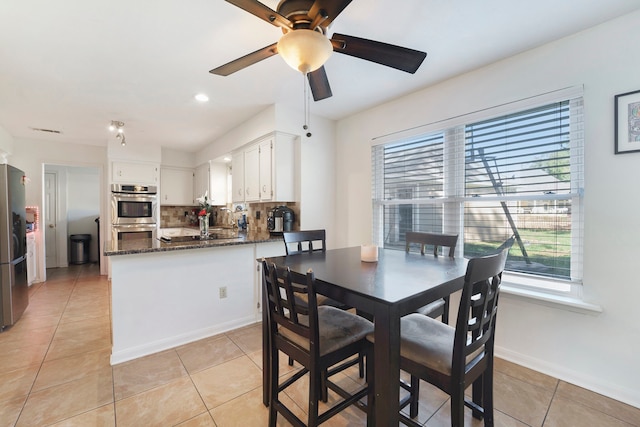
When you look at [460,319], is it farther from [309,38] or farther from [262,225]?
[262,225]

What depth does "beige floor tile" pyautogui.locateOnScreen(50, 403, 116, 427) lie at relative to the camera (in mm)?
1600

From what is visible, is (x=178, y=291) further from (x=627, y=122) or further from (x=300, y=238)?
(x=627, y=122)

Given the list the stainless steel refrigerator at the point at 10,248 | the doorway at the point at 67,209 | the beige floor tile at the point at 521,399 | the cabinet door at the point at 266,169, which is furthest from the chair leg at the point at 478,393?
the doorway at the point at 67,209

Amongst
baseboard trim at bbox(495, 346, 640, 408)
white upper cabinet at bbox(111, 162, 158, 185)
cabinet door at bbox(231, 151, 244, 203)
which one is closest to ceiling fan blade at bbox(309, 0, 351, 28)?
baseboard trim at bbox(495, 346, 640, 408)

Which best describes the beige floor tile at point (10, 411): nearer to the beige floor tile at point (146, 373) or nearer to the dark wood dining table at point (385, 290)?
the beige floor tile at point (146, 373)

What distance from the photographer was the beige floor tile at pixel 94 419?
1.60 meters

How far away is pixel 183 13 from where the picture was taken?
1703mm

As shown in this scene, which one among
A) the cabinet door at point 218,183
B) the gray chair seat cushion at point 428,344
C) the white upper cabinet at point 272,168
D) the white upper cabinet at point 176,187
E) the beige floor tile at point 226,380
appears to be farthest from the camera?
the white upper cabinet at point 176,187

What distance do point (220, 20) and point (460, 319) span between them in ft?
7.08

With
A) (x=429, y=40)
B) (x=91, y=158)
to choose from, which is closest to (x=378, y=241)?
(x=429, y=40)

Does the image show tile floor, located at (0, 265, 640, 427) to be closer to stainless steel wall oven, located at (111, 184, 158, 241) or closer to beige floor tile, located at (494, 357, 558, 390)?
beige floor tile, located at (494, 357, 558, 390)

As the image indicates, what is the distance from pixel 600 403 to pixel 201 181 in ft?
18.9

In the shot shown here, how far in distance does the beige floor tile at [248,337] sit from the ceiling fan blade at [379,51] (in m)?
2.41

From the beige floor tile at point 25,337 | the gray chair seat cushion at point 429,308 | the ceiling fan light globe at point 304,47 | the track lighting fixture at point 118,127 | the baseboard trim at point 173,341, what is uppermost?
the track lighting fixture at point 118,127
